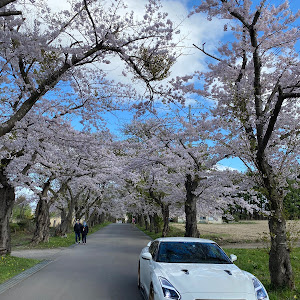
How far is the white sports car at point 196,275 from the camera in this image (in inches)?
164

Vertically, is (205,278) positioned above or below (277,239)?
below

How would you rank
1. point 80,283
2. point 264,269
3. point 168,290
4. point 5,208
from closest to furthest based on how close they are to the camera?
point 168,290, point 80,283, point 264,269, point 5,208

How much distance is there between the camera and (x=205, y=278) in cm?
448

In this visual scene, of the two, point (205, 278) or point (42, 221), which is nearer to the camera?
point (205, 278)

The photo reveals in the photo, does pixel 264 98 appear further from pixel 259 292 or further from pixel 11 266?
pixel 11 266

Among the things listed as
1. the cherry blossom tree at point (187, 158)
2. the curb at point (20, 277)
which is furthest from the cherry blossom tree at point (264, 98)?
the curb at point (20, 277)

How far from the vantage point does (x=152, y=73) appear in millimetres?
7332

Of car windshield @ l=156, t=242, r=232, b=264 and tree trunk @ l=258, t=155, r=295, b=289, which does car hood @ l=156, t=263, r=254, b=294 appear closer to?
car windshield @ l=156, t=242, r=232, b=264

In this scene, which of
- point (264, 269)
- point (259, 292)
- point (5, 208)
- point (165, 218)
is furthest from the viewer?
point (165, 218)

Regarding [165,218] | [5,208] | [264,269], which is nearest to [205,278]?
[264,269]

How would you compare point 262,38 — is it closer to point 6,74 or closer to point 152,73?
point 152,73

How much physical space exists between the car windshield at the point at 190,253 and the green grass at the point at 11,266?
15.3 feet

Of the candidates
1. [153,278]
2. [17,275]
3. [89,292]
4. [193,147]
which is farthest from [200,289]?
[193,147]

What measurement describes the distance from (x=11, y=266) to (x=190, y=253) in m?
7.01
